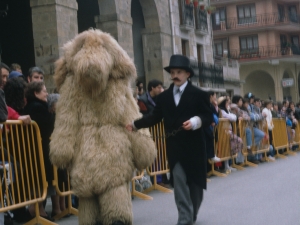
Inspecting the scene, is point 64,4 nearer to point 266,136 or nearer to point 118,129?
point 266,136

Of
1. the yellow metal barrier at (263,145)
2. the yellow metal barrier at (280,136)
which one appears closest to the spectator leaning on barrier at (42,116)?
the yellow metal barrier at (263,145)

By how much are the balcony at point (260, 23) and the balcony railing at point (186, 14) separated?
2653cm

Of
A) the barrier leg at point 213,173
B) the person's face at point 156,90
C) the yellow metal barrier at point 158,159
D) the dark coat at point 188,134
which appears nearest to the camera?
the dark coat at point 188,134

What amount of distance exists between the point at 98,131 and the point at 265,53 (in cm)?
4900

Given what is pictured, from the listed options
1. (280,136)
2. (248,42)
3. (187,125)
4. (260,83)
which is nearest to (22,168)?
(187,125)

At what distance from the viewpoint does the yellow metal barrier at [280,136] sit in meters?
20.1

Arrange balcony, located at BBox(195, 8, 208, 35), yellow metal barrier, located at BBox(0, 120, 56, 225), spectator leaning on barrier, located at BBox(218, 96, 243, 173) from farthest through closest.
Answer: balcony, located at BBox(195, 8, 208, 35), spectator leaning on barrier, located at BBox(218, 96, 243, 173), yellow metal barrier, located at BBox(0, 120, 56, 225)

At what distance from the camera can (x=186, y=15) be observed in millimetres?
28125

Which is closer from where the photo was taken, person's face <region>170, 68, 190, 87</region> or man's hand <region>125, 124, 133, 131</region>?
man's hand <region>125, 124, 133, 131</region>

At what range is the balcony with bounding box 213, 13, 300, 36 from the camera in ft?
180

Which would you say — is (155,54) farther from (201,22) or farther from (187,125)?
(187,125)

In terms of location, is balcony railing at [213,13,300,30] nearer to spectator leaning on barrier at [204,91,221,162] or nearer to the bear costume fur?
spectator leaning on barrier at [204,91,221,162]

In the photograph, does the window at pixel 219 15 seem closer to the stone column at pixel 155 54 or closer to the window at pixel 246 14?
the window at pixel 246 14

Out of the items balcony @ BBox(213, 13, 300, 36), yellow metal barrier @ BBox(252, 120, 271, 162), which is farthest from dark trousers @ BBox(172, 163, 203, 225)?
balcony @ BBox(213, 13, 300, 36)
